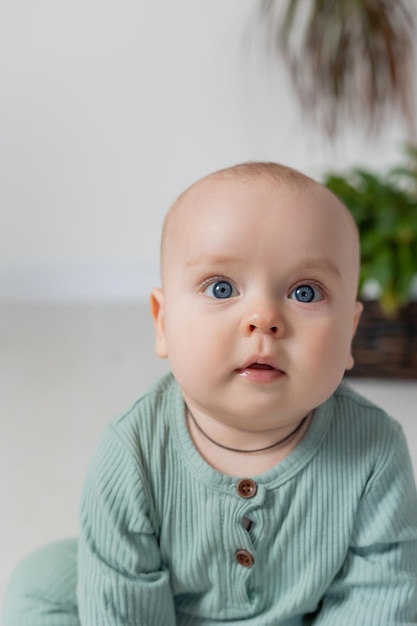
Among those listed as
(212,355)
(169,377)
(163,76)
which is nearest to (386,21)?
(163,76)

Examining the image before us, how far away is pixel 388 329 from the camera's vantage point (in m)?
1.85

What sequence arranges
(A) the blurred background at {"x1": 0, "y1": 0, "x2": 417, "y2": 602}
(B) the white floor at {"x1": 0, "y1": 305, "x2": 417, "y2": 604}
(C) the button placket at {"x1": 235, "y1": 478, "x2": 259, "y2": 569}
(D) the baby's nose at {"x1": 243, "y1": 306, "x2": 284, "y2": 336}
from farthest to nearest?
(A) the blurred background at {"x1": 0, "y1": 0, "x2": 417, "y2": 602} → (B) the white floor at {"x1": 0, "y1": 305, "x2": 417, "y2": 604} → (C) the button placket at {"x1": 235, "y1": 478, "x2": 259, "y2": 569} → (D) the baby's nose at {"x1": 243, "y1": 306, "x2": 284, "y2": 336}

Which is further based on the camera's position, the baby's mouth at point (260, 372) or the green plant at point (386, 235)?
the green plant at point (386, 235)

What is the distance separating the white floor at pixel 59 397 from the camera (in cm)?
144

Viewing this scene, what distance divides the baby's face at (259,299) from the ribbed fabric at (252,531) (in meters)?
0.10

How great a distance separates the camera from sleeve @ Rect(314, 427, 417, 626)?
862 mm

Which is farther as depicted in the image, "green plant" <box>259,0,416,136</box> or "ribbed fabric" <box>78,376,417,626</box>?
"green plant" <box>259,0,416,136</box>

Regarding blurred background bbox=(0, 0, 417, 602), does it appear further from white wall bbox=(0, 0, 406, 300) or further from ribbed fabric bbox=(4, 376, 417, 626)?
ribbed fabric bbox=(4, 376, 417, 626)

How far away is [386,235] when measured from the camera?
179cm

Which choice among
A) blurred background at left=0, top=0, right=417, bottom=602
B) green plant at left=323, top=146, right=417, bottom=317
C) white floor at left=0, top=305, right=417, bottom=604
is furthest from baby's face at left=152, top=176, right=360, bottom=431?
blurred background at left=0, top=0, right=417, bottom=602

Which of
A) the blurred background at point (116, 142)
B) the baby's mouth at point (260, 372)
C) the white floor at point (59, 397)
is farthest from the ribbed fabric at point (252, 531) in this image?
the blurred background at point (116, 142)

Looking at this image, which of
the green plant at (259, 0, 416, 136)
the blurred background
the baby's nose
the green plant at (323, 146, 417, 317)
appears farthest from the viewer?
the blurred background

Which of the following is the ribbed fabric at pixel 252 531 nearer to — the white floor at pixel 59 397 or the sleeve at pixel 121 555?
the sleeve at pixel 121 555

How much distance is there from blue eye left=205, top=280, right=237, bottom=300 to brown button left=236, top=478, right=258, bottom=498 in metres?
0.19
